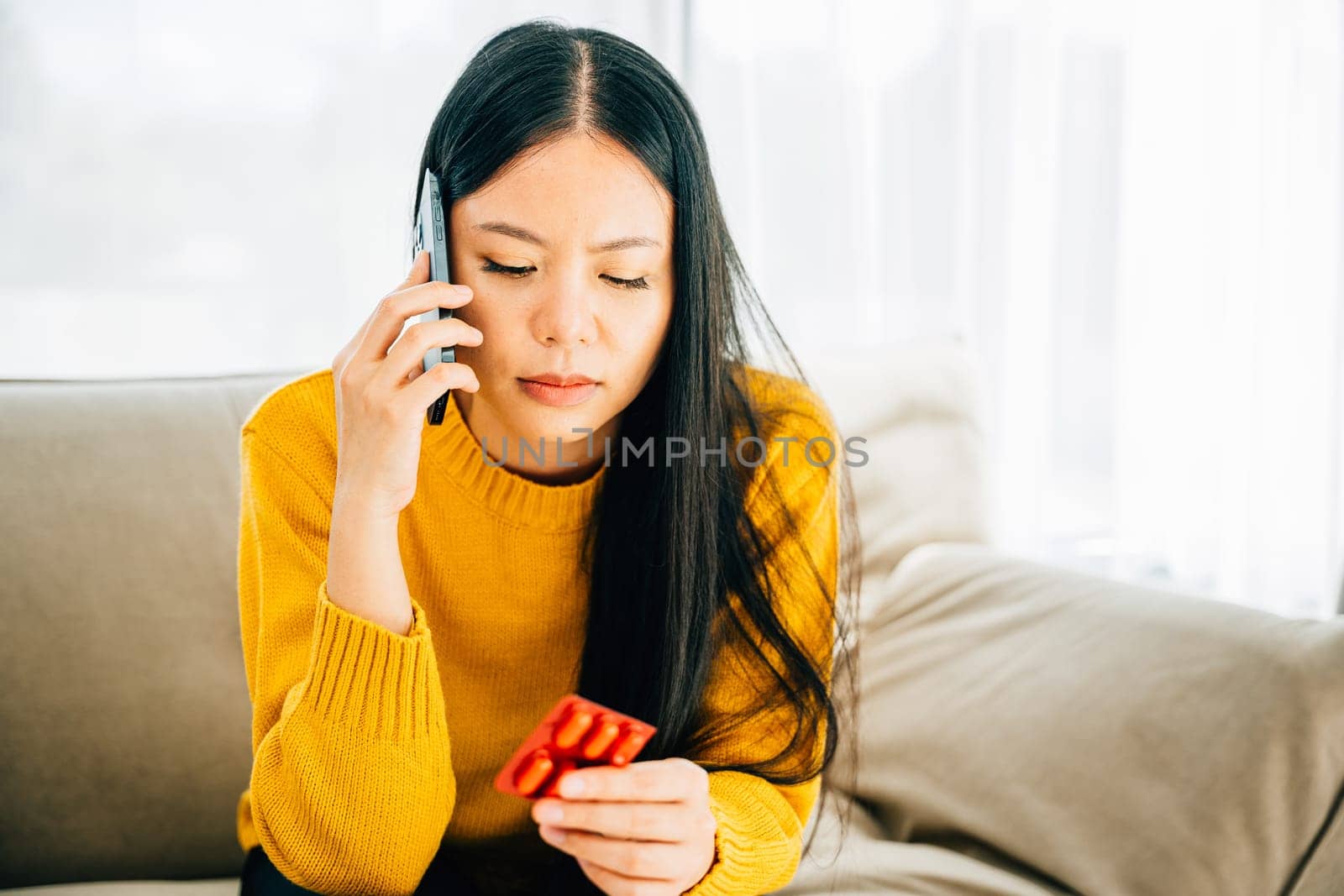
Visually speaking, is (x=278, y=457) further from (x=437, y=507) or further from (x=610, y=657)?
(x=610, y=657)

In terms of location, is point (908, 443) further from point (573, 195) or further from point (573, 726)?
point (573, 726)

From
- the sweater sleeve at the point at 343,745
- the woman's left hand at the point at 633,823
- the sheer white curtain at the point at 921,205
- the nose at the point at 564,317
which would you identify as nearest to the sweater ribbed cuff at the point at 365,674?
the sweater sleeve at the point at 343,745

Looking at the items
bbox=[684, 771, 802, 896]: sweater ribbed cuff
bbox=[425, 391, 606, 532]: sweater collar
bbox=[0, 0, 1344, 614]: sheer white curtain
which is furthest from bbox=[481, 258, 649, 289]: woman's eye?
bbox=[0, 0, 1344, 614]: sheer white curtain

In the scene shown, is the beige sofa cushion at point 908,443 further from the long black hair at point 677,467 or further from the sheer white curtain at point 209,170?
the sheer white curtain at point 209,170

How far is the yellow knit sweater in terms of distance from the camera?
898 mm

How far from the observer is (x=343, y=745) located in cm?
90

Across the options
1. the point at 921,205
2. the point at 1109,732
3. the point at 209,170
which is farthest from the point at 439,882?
the point at 921,205

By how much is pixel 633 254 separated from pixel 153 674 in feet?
2.47

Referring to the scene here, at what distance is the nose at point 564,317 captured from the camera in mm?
896

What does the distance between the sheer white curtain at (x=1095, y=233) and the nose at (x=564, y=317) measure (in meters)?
1.35

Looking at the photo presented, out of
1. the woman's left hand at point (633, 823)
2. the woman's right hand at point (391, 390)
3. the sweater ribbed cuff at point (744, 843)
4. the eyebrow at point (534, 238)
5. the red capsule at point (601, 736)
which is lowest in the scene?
the sweater ribbed cuff at point (744, 843)

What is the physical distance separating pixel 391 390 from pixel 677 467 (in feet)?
1.02

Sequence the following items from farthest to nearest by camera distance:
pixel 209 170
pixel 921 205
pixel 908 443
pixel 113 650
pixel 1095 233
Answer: pixel 1095 233
pixel 921 205
pixel 209 170
pixel 908 443
pixel 113 650

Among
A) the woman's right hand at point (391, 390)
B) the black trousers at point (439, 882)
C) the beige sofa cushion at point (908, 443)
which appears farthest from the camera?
the beige sofa cushion at point (908, 443)
